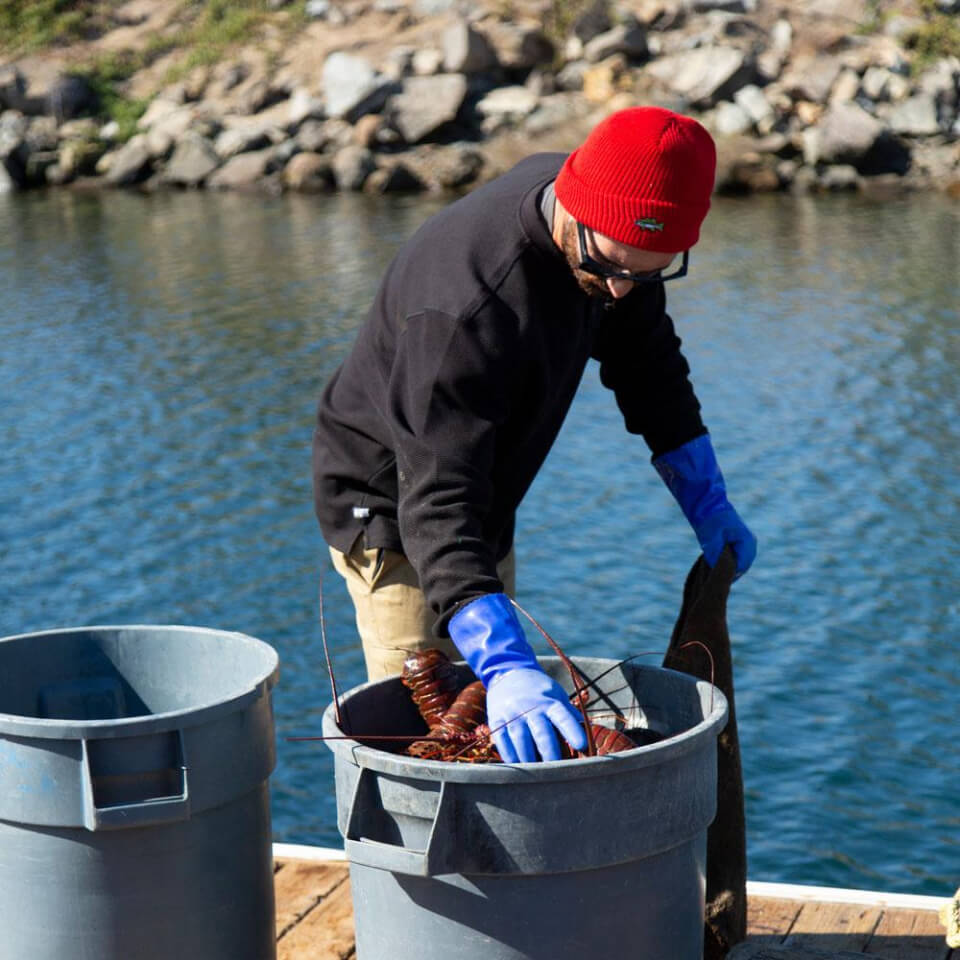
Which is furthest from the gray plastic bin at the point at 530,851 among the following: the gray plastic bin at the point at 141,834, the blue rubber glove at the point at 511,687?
the gray plastic bin at the point at 141,834

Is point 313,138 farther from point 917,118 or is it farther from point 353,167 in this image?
point 917,118

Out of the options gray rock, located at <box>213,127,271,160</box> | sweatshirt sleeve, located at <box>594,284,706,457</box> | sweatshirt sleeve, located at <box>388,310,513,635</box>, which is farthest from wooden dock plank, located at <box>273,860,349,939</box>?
gray rock, located at <box>213,127,271,160</box>

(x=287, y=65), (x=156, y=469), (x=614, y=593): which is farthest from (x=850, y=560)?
(x=287, y=65)

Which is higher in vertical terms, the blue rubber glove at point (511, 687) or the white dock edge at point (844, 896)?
the blue rubber glove at point (511, 687)

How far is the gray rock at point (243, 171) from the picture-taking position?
26484 millimetres

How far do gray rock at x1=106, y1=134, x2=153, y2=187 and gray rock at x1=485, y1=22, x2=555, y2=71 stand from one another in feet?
21.9

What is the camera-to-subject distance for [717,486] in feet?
12.1

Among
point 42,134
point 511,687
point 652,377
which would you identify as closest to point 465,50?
point 42,134

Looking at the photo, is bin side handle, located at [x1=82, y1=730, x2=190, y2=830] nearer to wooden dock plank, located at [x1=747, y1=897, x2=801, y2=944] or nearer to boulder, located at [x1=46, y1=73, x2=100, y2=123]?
wooden dock plank, located at [x1=747, y1=897, x2=801, y2=944]

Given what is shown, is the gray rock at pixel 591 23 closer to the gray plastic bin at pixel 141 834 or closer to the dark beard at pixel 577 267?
the dark beard at pixel 577 267

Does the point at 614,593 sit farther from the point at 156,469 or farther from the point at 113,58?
the point at 113,58

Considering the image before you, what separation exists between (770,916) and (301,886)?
3.83 ft

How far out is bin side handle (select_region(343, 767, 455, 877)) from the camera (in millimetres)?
2467

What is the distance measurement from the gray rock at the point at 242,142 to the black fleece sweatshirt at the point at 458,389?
2483 cm
